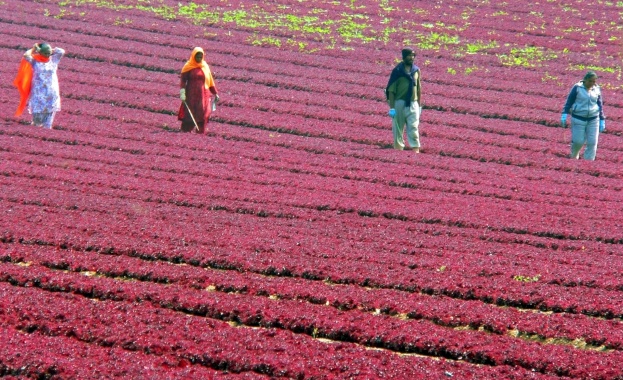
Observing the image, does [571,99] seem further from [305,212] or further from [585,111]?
[305,212]

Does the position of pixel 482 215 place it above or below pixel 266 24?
below

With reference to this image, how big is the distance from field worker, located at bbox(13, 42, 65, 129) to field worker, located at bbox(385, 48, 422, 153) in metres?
5.44

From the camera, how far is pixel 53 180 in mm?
13734

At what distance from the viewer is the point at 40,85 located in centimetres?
1700

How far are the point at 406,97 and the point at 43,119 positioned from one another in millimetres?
5964

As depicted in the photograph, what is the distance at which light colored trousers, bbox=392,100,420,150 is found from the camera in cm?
1727

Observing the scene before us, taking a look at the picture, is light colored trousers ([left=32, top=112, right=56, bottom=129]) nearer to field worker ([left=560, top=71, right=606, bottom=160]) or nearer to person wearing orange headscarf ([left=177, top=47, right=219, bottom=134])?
person wearing orange headscarf ([left=177, top=47, right=219, bottom=134])

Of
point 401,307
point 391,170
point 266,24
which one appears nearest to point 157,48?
point 266,24

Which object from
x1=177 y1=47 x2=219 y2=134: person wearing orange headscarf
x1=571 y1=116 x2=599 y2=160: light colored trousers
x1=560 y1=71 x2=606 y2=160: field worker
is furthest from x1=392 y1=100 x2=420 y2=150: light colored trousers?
x1=177 y1=47 x2=219 y2=134: person wearing orange headscarf

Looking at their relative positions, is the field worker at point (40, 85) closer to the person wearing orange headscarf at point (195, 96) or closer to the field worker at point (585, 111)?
the person wearing orange headscarf at point (195, 96)

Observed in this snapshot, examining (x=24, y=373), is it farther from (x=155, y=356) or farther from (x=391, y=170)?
(x=391, y=170)

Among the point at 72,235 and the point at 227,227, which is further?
the point at 227,227

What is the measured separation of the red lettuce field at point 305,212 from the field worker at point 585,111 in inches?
18.1

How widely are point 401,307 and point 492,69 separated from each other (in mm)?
15729
